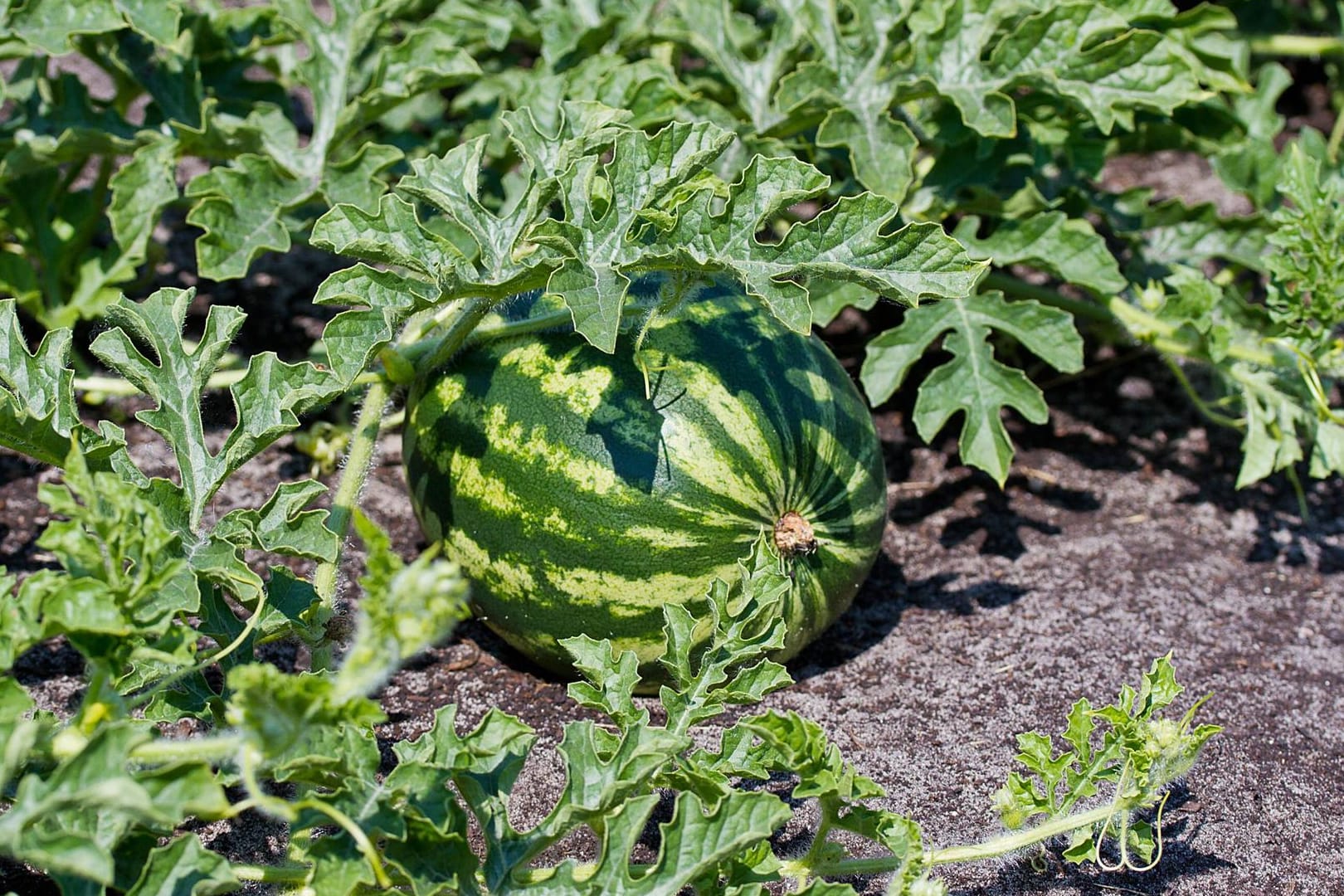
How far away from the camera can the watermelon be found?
2707 mm

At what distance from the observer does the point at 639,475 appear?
2.70 meters

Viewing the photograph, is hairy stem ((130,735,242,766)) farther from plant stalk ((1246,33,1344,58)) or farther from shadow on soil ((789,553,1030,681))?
plant stalk ((1246,33,1344,58))

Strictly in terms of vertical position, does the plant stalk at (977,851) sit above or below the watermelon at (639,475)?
below

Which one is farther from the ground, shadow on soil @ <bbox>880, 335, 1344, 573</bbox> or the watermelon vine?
the watermelon vine

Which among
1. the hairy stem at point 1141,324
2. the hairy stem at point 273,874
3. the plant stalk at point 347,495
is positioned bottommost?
the hairy stem at point 1141,324

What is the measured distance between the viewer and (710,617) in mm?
2682

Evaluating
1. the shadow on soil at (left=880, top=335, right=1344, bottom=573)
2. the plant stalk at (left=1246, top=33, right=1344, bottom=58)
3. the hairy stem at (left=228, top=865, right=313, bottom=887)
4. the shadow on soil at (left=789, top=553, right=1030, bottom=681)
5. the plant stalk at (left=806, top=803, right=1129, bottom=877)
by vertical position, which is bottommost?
the shadow on soil at (left=880, top=335, right=1344, bottom=573)

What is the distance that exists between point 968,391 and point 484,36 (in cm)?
169

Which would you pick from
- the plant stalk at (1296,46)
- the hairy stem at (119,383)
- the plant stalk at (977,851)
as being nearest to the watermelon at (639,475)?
the plant stalk at (977,851)

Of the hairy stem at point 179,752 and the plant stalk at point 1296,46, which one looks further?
the plant stalk at point 1296,46

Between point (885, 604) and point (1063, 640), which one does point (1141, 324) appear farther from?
point (885, 604)

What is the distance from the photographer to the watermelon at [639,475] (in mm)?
2707

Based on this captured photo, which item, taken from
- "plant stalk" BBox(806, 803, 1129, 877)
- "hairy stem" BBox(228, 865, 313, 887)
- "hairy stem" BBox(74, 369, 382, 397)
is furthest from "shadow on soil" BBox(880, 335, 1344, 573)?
"hairy stem" BBox(228, 865, 313, 887)

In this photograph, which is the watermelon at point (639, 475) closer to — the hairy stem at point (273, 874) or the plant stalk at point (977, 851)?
the plant stalk at point (977, 851)
